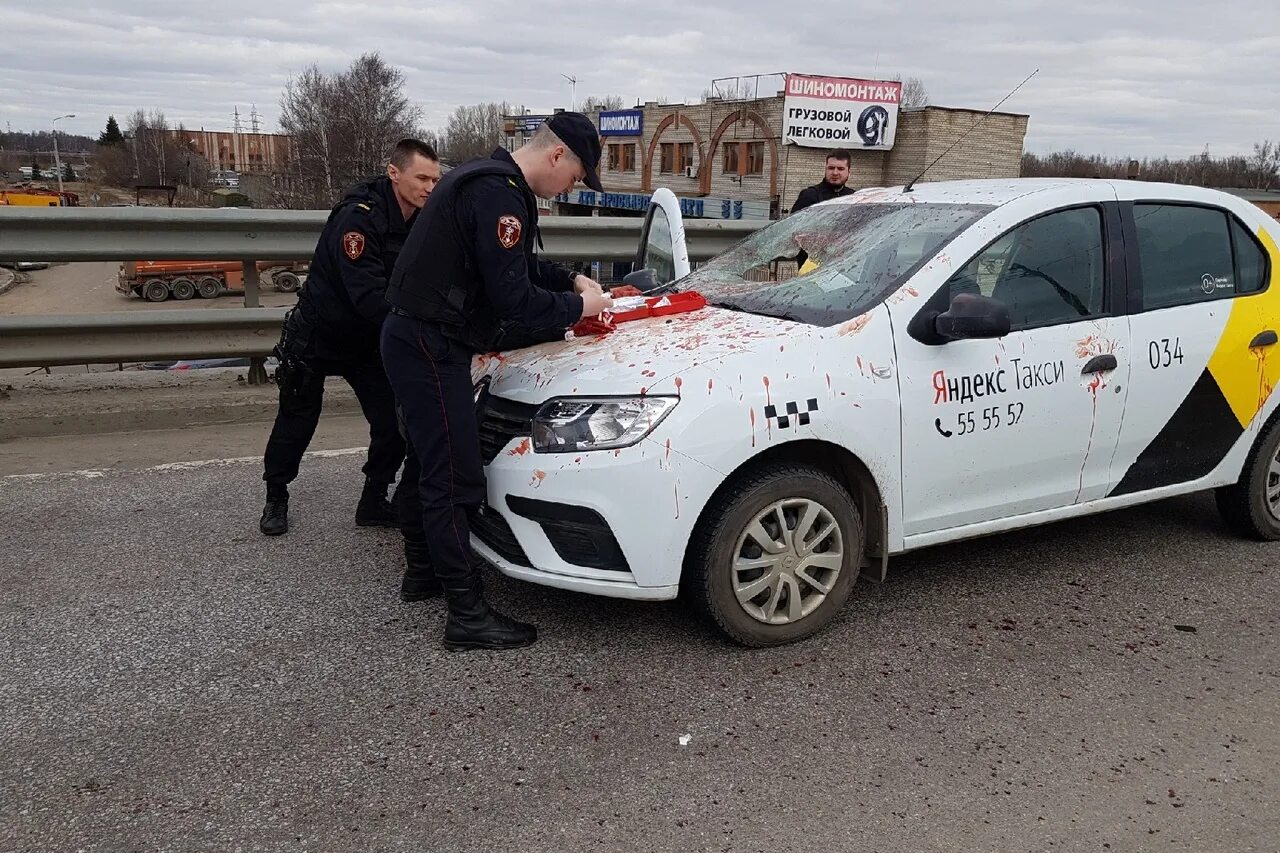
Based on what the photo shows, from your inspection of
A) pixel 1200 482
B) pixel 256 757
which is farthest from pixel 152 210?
pixel 1200 482

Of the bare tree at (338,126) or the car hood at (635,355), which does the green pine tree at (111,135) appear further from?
the car hood at (635,355)

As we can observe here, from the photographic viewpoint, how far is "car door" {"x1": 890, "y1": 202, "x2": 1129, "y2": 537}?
349 centimetres

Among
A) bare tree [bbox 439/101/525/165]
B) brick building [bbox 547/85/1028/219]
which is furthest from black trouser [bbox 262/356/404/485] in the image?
bare tree [bbox 439/101/525/165]

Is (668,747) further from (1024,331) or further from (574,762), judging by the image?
(1024,331)

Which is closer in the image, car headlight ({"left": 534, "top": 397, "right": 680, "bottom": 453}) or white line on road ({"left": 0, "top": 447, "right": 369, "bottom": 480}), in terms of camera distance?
car headlight ({"left": 534, "top": 397, "right": 680, "bottom": 453})

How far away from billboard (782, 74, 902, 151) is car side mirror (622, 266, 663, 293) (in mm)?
50062

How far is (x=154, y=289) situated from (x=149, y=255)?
119ft

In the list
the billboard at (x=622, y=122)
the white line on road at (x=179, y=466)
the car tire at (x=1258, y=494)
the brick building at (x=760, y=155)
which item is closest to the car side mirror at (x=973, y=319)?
the car tire at (x=1258, y=494)

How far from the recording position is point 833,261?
394 cm

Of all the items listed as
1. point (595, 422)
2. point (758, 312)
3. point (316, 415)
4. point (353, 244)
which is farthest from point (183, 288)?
point (595, 422)

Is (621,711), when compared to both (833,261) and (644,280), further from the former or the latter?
(644,280)

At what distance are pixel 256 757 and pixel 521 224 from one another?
1.79m

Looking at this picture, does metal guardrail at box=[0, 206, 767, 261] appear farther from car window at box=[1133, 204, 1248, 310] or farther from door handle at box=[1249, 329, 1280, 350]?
door handle at box=[1249, 329, 1280, 350]

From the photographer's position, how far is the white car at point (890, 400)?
3.17 meters
